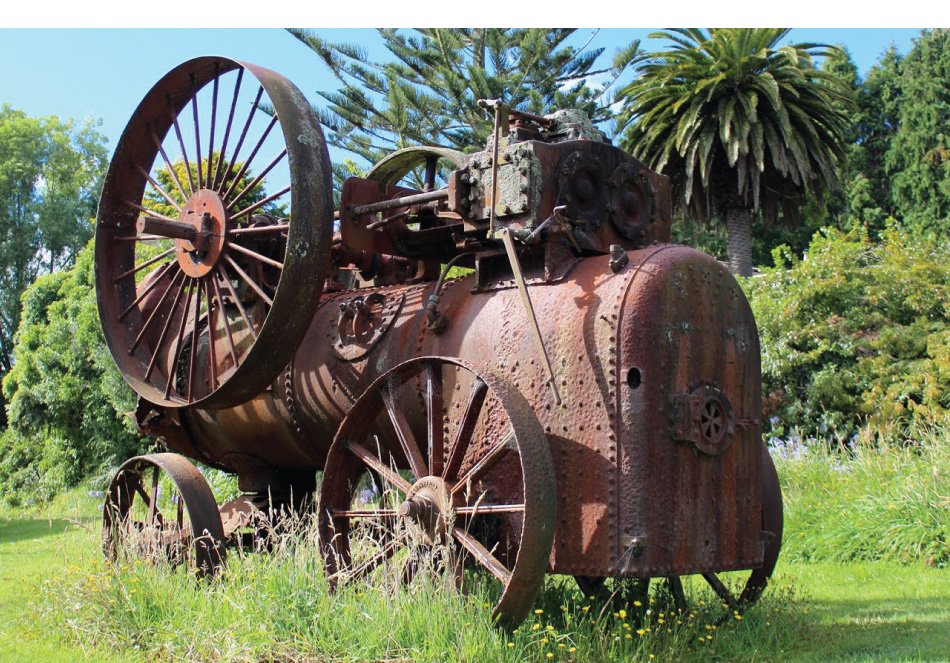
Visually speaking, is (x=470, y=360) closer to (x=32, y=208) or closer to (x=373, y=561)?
(x=373, y=561)

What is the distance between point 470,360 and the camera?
17.1 ft

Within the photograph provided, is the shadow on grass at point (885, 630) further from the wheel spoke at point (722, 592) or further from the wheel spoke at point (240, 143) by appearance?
the wheel spoke at point (240, 143)

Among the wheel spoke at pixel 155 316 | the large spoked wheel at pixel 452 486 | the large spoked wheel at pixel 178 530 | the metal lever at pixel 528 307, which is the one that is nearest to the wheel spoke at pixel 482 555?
the large spoked wheel at pixel 452 486

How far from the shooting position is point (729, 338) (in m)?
5.36

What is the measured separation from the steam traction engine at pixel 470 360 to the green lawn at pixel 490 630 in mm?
289

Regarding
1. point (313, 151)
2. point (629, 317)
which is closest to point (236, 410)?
point (313, 151)

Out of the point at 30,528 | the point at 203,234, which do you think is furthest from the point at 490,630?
the point at 30,528

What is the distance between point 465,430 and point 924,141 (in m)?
27.1

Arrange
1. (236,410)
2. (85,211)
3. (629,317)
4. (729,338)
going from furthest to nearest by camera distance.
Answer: (85,211)
(236,410)
(729,338)
(629,317)

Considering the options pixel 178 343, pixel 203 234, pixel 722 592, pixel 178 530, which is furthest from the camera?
pixel 178 343

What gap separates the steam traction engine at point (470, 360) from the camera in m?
4.90

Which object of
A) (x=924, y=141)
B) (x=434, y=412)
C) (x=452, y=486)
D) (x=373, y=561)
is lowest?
(x=373, y=561)

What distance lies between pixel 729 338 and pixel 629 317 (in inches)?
29.0

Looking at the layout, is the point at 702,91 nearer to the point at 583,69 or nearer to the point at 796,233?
the point at 583,69
